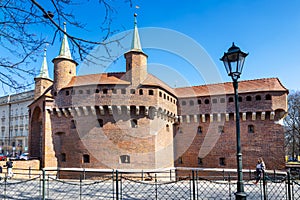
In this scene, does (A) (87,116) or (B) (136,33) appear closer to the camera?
(A) (87,116)

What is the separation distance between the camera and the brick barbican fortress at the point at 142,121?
19531 millimetres

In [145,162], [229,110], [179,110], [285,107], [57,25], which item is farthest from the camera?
[179,110]

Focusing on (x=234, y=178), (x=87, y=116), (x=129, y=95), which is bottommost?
(x=234, y=178)

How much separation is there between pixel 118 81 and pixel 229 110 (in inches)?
406

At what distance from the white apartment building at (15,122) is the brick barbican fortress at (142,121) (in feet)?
97.5

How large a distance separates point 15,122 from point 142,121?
4296 centimetres

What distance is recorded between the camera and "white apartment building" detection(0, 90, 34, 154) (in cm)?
4962

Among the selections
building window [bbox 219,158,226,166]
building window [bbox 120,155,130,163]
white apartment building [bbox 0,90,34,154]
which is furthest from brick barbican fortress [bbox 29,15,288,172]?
white apartment building [bbox 0,90,34,154]

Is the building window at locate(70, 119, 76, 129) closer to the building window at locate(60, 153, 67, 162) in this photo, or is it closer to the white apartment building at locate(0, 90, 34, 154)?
the building window at locate(60, 153, 67, 162)

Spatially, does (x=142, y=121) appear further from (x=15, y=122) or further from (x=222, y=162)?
(x=15, y=122)

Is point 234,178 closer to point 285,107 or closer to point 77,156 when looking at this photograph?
point 285,107

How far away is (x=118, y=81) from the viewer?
19875mm

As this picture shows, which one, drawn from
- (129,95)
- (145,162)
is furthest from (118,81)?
(145,162)

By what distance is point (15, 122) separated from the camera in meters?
52.5
